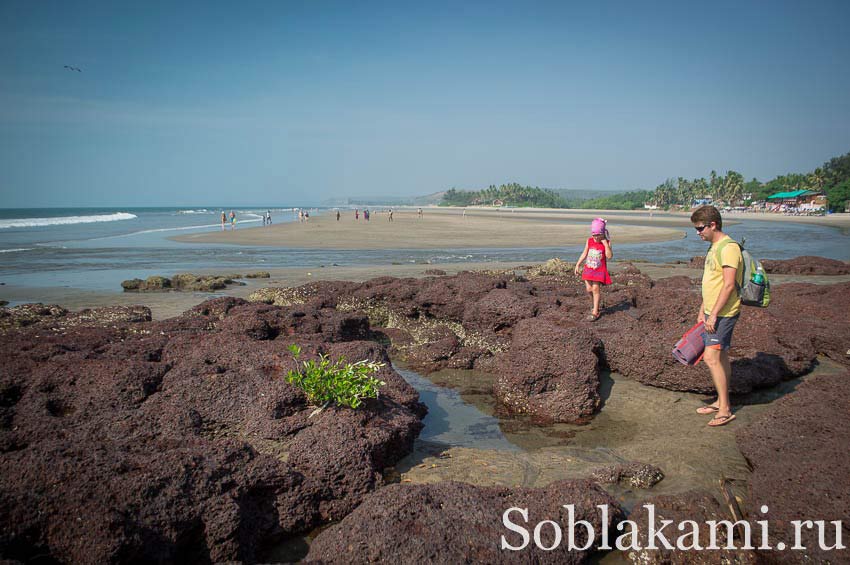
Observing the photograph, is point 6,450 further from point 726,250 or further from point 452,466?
point 726,250

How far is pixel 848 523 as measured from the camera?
2.98m

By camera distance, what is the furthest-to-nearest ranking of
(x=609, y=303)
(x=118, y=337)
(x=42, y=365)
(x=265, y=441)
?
(x=609, y=303) < (x=118, y=337) < (x=42, y=365) < (x=265, y=441)

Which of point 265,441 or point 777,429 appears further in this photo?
point 777,429

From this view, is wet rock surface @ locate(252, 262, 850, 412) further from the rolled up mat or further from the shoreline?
the shoreline

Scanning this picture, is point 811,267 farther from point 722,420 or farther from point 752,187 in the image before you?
point 752,187

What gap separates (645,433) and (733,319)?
1411 millimetres

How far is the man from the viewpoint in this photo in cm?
486

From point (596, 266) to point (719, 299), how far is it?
9.85 feet

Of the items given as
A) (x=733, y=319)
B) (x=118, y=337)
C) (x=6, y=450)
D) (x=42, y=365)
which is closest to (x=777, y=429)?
(x=733, y=319)

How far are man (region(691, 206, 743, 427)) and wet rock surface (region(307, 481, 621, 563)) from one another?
246 cm

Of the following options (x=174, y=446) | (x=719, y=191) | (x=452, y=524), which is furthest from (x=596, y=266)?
(x=719, y=191)

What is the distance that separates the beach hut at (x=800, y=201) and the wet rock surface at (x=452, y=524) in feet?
286

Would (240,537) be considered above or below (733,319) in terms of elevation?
below

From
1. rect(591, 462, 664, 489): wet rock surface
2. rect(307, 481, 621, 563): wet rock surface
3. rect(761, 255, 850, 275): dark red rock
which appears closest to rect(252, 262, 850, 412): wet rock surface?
rect(591, 462, 664, 489): wet rock surface
